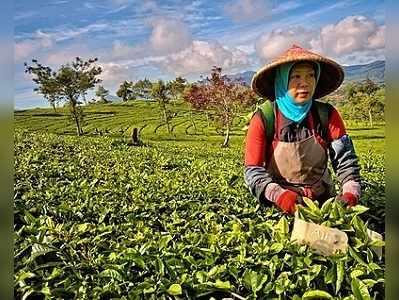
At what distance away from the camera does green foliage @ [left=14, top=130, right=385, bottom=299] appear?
103 centimetres

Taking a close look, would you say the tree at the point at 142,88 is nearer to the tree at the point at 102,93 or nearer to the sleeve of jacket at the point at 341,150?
the tree at the point at 102,93

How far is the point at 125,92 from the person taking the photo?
88.5 inches

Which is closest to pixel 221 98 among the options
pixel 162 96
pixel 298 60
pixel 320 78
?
Result: pixel 162 96

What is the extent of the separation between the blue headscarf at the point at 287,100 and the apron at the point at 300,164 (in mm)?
63

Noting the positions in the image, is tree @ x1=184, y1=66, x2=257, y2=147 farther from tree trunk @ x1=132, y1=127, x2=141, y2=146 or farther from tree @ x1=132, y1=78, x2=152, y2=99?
tree trunk @ x1=132, y1=127, x2=141, y2=146

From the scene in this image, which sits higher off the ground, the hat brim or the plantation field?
the hat brim

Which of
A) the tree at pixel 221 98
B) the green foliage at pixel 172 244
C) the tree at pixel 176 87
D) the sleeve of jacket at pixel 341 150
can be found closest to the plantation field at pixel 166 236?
the green foliage at pixel 172 244

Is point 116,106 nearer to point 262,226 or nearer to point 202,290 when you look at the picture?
point 262,226

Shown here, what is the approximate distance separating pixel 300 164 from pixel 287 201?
0.14 metres

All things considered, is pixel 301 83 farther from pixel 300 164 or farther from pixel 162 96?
pixel 162 96

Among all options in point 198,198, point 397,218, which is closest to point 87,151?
point 198,198

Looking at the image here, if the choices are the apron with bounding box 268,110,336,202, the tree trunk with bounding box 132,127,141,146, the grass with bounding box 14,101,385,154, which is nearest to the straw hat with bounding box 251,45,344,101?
the apron with bounding box 268,110,336,202

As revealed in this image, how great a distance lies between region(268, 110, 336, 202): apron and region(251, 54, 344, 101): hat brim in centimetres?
13

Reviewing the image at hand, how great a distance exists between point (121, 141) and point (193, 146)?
345mm
